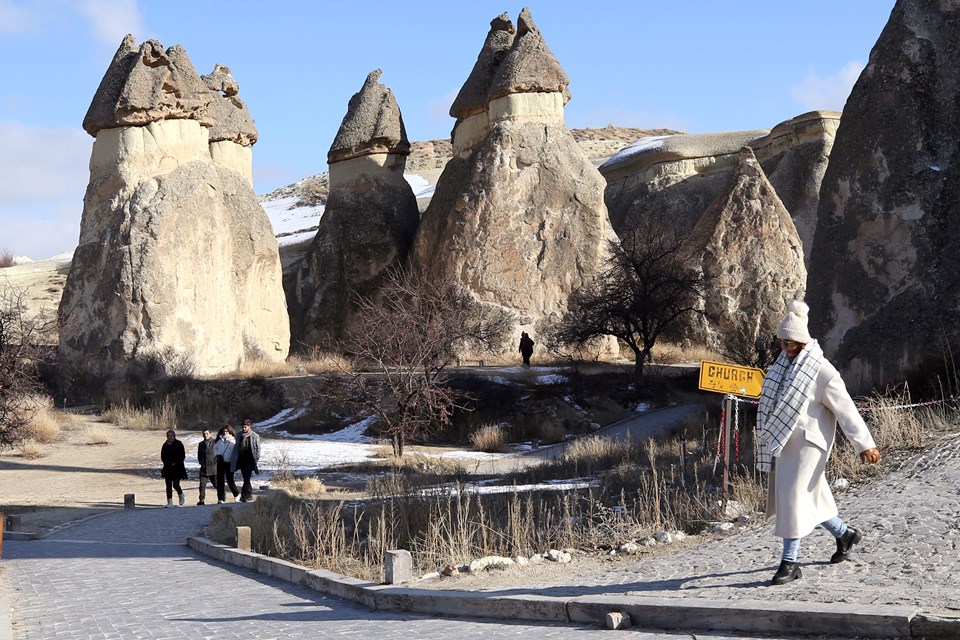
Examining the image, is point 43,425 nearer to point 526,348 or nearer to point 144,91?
point 144,91

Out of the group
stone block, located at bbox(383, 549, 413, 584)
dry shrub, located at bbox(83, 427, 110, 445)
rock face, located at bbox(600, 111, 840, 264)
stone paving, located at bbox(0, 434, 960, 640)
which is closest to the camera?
stone paving, located at bbox(0, 434, 960, 640)

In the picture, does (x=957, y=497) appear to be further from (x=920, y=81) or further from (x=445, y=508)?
(x=920, y=81)

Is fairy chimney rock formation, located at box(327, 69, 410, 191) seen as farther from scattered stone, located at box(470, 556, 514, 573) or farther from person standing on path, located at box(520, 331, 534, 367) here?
scattered stone, located at box(470, 556, 514, 573)

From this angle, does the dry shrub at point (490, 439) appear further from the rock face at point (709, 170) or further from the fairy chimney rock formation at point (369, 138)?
the rock face at point (709, 170)

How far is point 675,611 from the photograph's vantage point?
5652 mm

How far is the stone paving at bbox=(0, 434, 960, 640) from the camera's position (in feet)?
19.3

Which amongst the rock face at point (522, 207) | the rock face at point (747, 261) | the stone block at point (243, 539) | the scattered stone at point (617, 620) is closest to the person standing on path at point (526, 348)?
the rock face at point (522, 207)

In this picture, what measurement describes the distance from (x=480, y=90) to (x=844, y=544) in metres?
27.8

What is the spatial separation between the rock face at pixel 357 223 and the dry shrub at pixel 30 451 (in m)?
12.4

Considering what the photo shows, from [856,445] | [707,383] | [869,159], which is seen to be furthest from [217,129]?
[856,445]

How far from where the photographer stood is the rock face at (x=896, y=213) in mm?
11578

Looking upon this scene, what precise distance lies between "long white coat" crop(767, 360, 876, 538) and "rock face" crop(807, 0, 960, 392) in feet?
18.4

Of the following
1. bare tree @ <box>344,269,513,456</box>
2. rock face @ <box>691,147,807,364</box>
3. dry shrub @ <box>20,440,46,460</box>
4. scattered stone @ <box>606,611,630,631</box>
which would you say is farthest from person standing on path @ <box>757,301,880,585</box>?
rock face @ <box>691,147,807,364</box>

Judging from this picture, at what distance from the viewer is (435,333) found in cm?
2255
